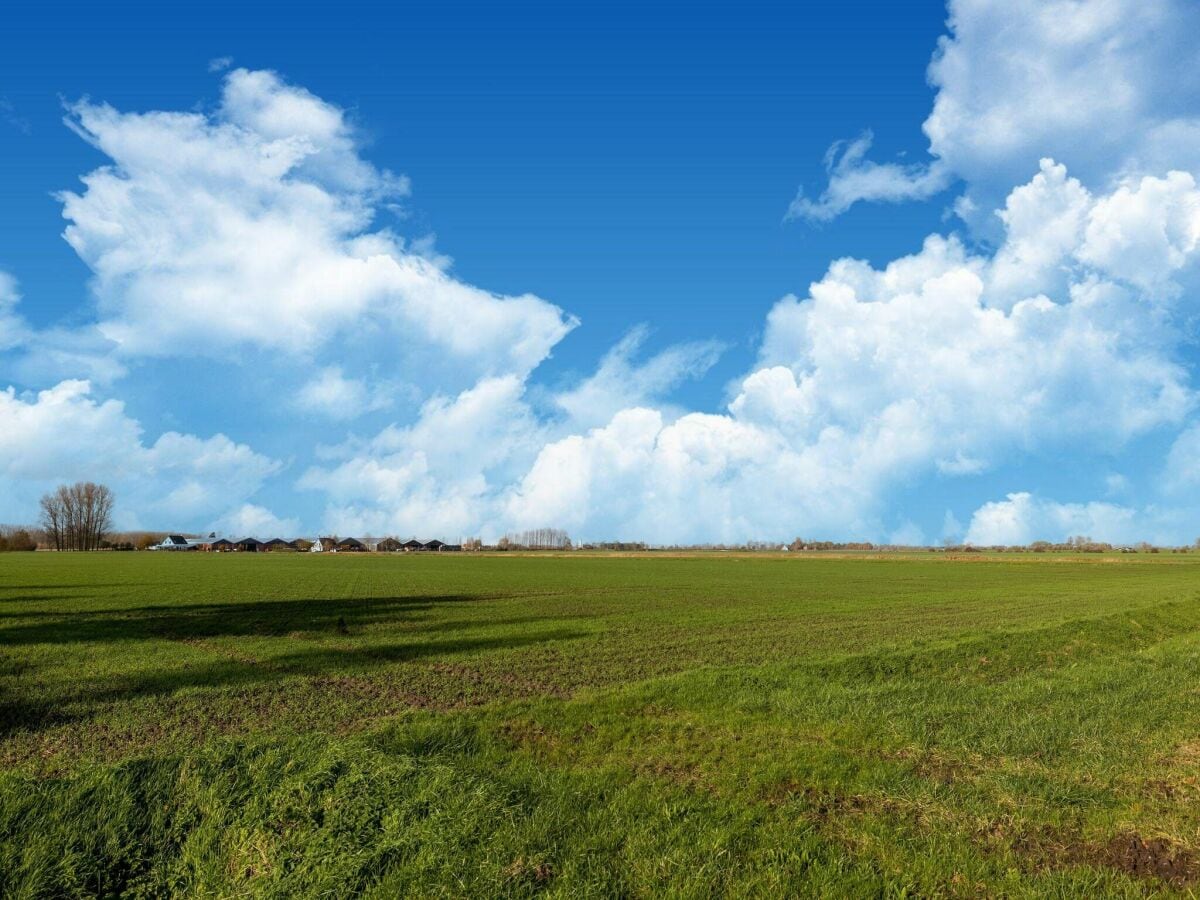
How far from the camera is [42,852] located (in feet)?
25.1

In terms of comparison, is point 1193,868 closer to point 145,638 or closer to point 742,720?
point 742,720

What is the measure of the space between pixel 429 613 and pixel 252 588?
24.9 m

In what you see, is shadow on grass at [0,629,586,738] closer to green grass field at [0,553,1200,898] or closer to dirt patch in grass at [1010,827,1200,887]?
green grass field at [0,553,1200,898]

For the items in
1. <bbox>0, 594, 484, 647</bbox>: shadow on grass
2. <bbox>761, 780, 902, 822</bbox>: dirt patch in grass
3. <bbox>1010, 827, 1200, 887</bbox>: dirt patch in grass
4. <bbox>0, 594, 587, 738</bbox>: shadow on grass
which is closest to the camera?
<bbox>1010, 827, 1200, 887</bbox>: dirt patch in grass

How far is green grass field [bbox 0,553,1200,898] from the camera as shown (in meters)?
7.59

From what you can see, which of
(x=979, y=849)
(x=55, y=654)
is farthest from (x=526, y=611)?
(x=979, y=849)

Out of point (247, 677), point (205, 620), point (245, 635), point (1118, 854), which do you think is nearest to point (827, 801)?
point (1118, 854)

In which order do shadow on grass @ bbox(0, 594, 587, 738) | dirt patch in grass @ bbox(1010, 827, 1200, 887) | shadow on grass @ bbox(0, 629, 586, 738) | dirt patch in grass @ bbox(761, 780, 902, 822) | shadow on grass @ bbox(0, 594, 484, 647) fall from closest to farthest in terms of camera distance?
dirt patch in grass @ bbox(1010, 827, 1200, 887)
dirt patch in grass @ bbox(761, 780, 902, 822)
shadow on grass @ bbox(0, 629, 586, 738)
shadow on grass @ bbox(0, 594, 587, 738)
shadow on grass @ bbox(0, 594, 484, 647)

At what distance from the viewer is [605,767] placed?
10.8 metres

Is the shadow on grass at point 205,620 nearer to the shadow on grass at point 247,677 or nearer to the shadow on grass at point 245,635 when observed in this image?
the shadow on grass at point 245,635

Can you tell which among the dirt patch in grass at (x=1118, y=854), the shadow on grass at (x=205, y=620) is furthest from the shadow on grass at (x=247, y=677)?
the dirt patch in grass at (x=1118, y=854)

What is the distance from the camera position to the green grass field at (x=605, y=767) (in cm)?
759

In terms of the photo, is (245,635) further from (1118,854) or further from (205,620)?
(1118,854)

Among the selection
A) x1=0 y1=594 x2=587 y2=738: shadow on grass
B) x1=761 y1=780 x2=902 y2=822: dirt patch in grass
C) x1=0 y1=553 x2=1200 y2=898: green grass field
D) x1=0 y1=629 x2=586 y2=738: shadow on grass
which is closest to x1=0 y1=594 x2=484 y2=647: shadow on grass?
x1=0 y1=594 x2=587 y2=738: shadow on grass
